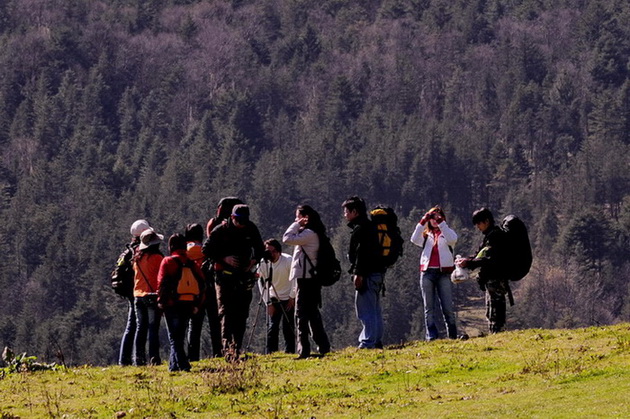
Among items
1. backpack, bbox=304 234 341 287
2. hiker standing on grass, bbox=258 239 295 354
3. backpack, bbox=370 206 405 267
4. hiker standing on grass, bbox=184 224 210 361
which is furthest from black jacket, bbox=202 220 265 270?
hiker standing on grass, bbox=258 239 295 354

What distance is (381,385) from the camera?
1517 centimetres

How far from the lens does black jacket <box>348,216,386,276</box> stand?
59.7ft

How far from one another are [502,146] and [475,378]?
166m

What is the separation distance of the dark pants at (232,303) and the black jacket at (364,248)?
1472mm

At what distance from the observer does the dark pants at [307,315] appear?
1731 cm

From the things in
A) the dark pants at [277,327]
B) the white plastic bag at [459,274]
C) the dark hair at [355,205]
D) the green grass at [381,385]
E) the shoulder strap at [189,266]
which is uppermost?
the dark hair at [355,205]

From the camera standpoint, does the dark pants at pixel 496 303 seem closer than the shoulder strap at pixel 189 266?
No

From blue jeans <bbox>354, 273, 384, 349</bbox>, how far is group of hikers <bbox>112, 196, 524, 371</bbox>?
0.01 m

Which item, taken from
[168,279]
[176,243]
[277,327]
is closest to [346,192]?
[277,327]

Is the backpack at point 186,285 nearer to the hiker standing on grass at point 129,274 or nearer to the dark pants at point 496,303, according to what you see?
the hiker standing on grass at point 129,274

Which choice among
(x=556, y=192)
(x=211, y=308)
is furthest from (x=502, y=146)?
(x=211, y=308)

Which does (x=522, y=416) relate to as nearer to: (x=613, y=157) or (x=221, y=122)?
(x=613, y=157)

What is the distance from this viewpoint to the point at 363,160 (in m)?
170

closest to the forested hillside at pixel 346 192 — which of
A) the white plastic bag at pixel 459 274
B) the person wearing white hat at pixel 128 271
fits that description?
the white plastic bag at pixel 459 274
